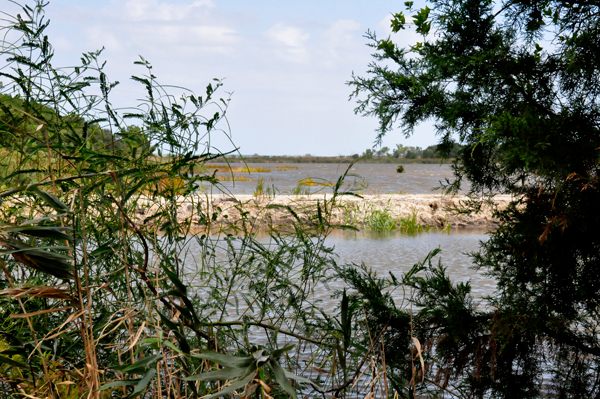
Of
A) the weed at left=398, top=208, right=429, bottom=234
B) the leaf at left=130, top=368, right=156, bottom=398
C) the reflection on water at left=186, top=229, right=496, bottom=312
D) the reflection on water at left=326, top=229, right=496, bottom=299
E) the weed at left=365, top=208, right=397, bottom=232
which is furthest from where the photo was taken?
the weed at left=398, top=208, right=429, bottom=234

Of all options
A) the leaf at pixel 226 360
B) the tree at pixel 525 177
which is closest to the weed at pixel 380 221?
the tree at pixel 525 177

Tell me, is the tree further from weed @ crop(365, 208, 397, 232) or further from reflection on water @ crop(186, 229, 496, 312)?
weed @ crop(365, 208, 397, 232)

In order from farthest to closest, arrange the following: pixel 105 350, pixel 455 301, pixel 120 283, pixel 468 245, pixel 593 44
Result: pixel 468 245
pixel 455 301
pixel 593 44
pixel 105 350
pixel 120 283

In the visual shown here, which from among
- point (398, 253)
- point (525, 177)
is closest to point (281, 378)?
point (525, 177)

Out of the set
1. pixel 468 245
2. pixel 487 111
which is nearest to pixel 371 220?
pixel 468 245

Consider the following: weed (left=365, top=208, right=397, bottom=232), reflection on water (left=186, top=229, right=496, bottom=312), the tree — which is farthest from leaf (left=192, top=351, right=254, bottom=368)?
weed (left=365, top=208, right=397, bottom=232)

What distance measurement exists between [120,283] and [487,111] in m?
2.20

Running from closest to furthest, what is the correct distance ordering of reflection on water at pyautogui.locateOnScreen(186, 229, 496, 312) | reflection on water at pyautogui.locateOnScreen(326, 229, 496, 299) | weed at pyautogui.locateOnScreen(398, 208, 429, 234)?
reflection on water at pyautogui.locateOnScreen(186, 229, 496, 312), reflection on water at pyautogui.locateOnScreen(326, 229, 496, 299), weed at pyautogui.locateOnScreen(398, 208, 429, 234)

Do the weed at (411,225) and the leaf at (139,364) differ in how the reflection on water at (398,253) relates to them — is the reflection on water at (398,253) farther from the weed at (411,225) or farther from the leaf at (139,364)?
the leaf at (139,364)

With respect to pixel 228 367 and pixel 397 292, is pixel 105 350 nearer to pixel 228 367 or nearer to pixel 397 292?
pixel 228 367

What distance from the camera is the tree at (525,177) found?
8.13 feet

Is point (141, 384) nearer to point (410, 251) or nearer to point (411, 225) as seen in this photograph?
point (410, 251)

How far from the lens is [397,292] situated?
4555mm

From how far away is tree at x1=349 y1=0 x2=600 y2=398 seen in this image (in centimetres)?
248
